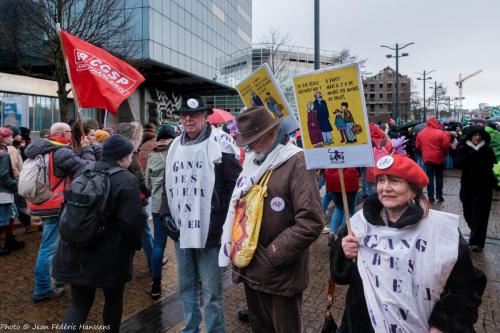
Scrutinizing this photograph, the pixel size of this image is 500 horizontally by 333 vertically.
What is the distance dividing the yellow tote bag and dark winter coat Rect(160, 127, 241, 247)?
565mm

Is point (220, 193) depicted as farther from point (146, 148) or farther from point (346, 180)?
point (346, 180)

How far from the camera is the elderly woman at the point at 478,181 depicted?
5.72m

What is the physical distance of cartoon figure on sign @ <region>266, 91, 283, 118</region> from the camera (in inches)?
130

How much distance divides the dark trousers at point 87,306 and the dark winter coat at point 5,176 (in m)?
3.41

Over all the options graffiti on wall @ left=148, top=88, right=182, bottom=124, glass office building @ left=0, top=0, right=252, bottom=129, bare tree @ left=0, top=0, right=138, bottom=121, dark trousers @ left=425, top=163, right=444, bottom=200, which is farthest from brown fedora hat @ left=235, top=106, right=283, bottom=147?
graffiti on wall @ left=148, top=88, right=182, bottom=124

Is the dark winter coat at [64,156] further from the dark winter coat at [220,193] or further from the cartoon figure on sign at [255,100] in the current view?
the cartoon figure on sign at [255,100]

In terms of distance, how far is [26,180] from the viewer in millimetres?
4258

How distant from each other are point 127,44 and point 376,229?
55.3ft

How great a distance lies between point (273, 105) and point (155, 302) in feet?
8.04

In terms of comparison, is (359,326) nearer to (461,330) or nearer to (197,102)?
(461,330)

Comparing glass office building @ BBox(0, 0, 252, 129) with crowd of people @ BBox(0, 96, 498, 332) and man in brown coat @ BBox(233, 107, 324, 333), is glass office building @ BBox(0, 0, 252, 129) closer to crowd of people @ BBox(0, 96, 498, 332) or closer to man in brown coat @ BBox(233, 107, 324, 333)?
crowd of people @ BBox(0, 96, 498, 332)

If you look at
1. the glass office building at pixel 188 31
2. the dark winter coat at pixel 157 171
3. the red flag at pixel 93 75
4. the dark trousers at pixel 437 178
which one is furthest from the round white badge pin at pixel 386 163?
the glass office building at pixel 188 31

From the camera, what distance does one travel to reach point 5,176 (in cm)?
559

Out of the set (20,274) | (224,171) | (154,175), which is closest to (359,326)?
(224,171)
